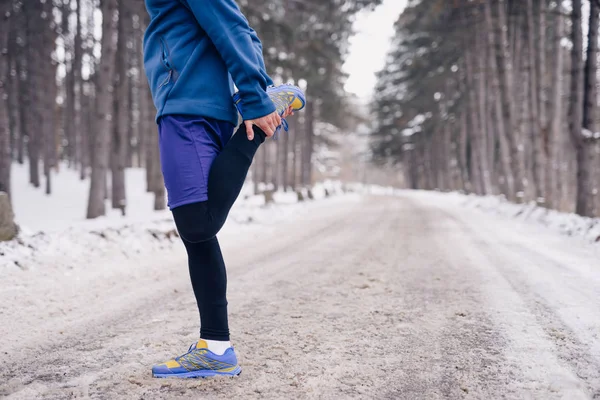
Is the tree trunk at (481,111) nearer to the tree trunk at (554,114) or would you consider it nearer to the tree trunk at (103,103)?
the tree trunk at (554,114)

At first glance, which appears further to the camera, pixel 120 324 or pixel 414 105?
pixel 414 105

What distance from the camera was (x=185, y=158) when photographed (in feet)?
6.23

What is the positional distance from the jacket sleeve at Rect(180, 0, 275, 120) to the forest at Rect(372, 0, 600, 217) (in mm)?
9060

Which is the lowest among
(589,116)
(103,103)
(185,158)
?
(185,158)

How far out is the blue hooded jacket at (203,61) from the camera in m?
1.90

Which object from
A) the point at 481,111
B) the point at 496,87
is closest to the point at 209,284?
the point at 496,87

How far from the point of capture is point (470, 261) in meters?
5.07

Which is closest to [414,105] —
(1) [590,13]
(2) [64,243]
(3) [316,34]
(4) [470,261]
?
(3) [316,34]

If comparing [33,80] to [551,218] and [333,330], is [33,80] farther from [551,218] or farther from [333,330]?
[551,218]

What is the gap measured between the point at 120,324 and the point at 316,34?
19017 mm

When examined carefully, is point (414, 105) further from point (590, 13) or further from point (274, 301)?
point (274, 301)

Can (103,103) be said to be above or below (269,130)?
above

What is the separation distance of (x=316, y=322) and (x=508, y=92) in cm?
1409

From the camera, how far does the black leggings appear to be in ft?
6.26
